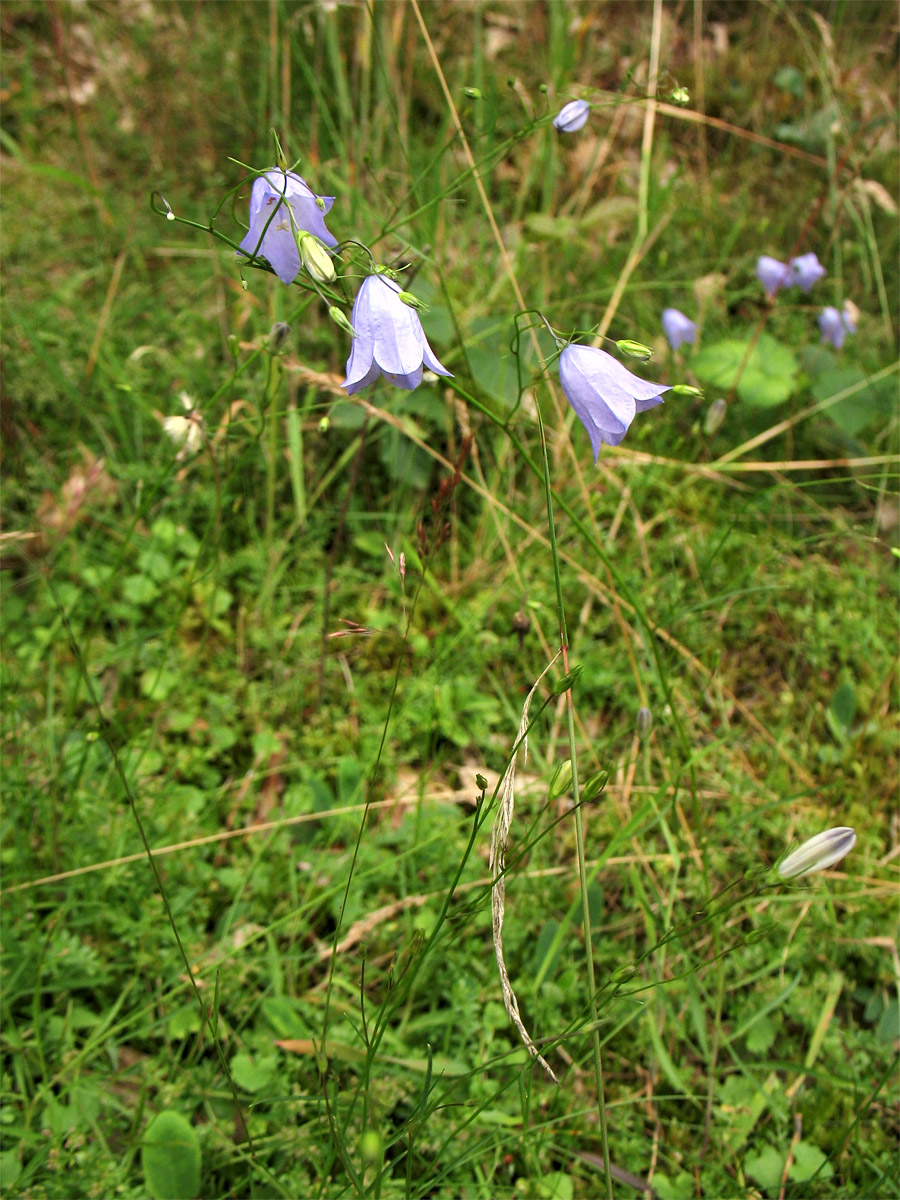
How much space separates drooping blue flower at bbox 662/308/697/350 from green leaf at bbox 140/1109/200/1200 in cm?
234

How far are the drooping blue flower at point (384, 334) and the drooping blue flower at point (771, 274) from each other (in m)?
1.95

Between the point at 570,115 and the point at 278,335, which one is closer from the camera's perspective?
the point at 278,335

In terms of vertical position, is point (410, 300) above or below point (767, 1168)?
above

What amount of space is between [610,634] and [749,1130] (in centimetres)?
108

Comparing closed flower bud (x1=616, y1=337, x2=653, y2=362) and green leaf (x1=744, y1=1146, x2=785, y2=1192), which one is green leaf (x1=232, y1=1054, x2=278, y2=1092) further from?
closed flower bud (x1=616, y1=337, x2=653, y2=362)

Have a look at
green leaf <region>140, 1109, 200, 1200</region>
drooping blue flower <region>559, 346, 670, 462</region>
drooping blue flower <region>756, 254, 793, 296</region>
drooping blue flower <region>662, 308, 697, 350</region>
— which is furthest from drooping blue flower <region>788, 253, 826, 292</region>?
green leaf <region>140, 1109, 200, 1200</region>

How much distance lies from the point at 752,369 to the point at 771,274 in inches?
14.4

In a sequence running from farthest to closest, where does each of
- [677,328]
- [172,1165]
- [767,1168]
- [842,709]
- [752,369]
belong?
[677,328], [752,369], [842,709], [767,1168], [172,1165]

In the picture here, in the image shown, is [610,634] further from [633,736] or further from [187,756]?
[187,756]

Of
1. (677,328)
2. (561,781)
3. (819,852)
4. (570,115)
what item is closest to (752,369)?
(677,328)

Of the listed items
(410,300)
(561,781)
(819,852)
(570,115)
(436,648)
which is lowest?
(436,648)

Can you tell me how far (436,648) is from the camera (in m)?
2.13

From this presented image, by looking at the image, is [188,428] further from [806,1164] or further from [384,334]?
[806,1164]

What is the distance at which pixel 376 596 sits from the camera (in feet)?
7.41
